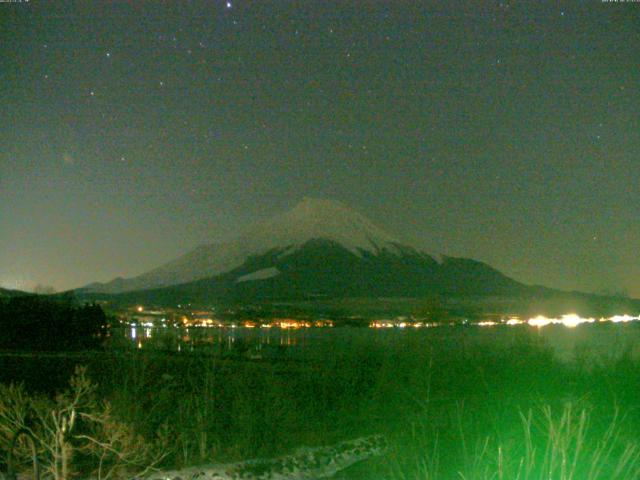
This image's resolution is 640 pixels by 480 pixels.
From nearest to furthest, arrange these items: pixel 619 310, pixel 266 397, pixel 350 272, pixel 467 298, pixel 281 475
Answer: pixel 281 475
pixel 266 397
pixel 619 310
pixel 467 298
pixel 350 272

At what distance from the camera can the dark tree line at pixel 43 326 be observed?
36.0 metres

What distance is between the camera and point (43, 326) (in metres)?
36.9

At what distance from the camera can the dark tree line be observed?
36031 millimetres

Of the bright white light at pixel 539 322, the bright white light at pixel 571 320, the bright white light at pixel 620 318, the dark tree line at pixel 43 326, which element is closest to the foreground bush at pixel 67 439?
the bright white light at pixel 539 322

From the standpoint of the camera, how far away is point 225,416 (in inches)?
508

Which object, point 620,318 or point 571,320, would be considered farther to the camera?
point 571,320

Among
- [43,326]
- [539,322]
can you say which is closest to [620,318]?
[539,322]

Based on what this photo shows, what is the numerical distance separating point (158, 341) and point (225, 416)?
5.85 m

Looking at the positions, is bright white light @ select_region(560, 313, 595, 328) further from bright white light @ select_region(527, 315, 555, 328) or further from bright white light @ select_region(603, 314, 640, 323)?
bright white light @ select_region(603, 314, 640, 323)

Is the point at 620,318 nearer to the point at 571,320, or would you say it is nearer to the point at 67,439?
the point at 571,320

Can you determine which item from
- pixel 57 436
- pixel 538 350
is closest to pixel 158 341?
pixel 538 350

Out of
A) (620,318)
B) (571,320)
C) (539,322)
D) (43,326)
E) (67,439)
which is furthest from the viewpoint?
(571,320)

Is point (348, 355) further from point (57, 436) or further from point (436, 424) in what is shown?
point (57, 436)

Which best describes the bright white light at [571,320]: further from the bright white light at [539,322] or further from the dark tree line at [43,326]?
the dark tree line at [43,326]
